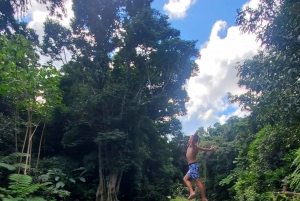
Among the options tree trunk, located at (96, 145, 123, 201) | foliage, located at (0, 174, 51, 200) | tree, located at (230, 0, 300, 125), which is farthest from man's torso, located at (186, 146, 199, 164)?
tree trunk, located at (96, 145, 123, 201)

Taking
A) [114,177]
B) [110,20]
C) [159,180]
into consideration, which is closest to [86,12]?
[110,20]

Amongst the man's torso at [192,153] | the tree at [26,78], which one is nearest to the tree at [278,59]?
the man's torso at [192,153]

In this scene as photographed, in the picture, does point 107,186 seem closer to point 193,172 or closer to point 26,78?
point 26,78

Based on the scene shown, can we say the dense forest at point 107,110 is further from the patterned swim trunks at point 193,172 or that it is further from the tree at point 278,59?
the patterned swim trunks at point 193,172

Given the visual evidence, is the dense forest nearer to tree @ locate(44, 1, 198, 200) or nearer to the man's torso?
tree @ locate(44, 1, 198, 200)

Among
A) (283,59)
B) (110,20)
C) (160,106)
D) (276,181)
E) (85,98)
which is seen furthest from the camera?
(110,20)

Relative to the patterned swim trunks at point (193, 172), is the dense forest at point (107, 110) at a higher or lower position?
higher

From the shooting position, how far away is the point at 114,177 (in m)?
10.3

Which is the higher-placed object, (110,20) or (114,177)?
(110,20)

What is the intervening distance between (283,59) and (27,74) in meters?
5.57

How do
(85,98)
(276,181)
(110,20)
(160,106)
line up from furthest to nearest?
(110,20) → (160,106) → (85,98) → (276,181)

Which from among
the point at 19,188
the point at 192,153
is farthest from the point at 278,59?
the point at 19,188

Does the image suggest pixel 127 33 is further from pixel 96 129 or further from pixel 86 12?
pixel 96 129

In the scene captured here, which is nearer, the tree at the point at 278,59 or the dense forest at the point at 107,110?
the tree at the point at 278,59
